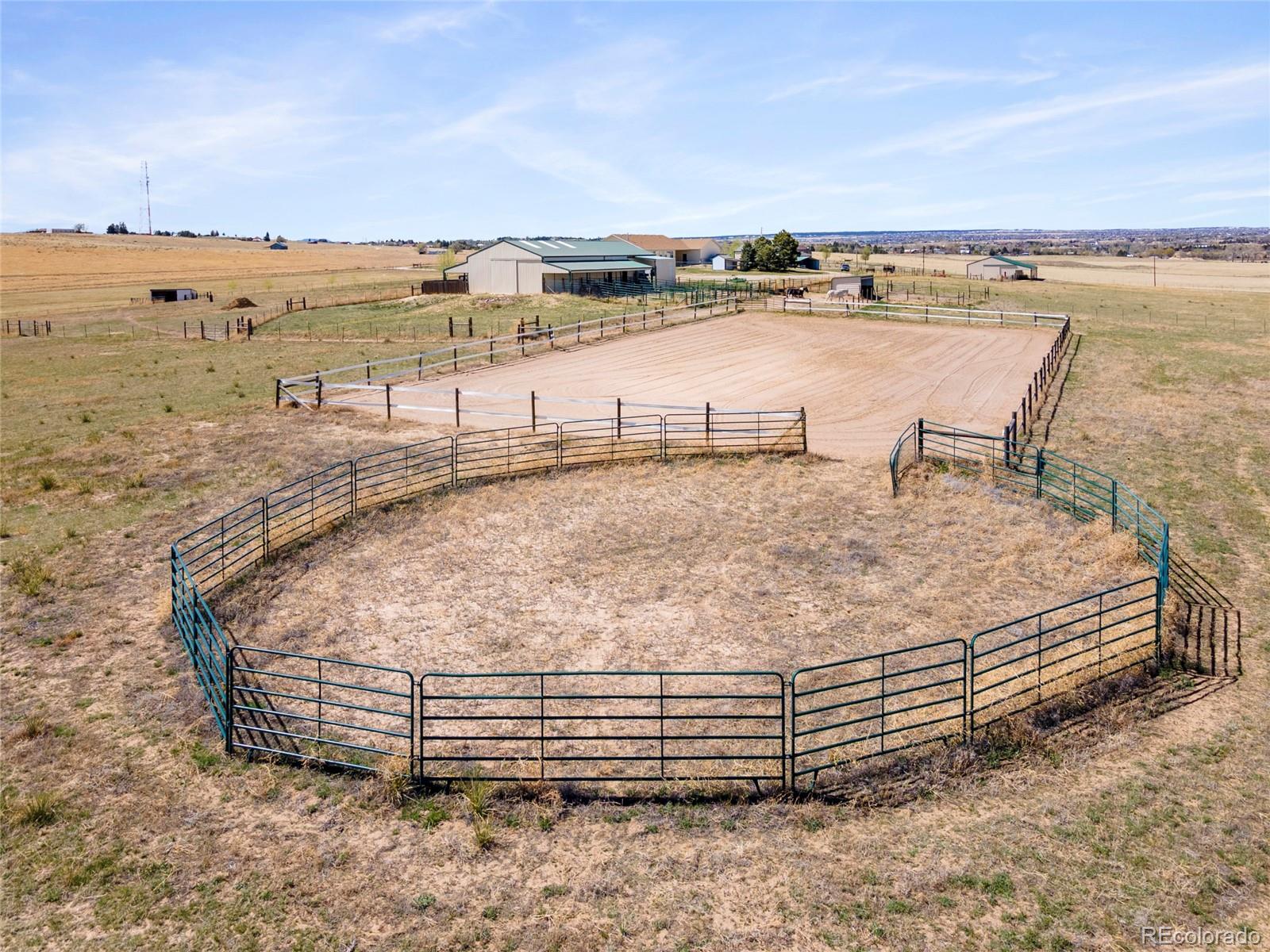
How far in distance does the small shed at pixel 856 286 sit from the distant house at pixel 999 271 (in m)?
39.3

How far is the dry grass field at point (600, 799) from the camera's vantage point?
859cm

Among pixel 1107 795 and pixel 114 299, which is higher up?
Answer: pixel 114 299

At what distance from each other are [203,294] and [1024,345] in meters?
77.4

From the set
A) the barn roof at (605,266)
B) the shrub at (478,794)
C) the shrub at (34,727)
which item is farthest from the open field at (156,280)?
the shrub at (478,794)

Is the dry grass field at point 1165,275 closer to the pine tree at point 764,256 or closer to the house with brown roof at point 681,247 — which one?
the pine tree at point 764,256

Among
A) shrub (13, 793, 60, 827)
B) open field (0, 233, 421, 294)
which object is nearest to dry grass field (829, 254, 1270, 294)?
open field (0, 233, 421, 294)

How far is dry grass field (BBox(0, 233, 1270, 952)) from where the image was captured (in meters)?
8.59

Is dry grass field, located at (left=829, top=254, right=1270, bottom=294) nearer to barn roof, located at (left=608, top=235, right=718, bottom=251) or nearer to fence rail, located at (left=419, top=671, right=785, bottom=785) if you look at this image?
barn roof, located at (left=608, top=235, right=718, bottom=251)

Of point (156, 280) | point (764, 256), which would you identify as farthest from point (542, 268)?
point (156, 280)

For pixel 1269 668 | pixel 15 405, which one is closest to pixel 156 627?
pixel 1269 668

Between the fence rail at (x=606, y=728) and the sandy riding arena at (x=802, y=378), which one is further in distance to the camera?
the sandy riding arena at (x=802, y=378)

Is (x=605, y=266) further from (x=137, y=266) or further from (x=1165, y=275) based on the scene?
(x=1165, y=275)

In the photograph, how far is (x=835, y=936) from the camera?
8336mm

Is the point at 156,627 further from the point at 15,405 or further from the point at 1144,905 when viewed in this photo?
the point at 15,405
